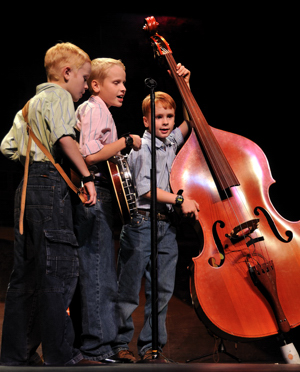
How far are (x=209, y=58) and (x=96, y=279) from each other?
2706 millimetres

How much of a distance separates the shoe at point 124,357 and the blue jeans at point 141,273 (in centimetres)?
8

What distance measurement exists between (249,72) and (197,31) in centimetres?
61

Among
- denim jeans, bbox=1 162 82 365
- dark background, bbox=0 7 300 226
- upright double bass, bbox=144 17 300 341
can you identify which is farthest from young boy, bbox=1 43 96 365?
dark background, bbox=0 7 300 226

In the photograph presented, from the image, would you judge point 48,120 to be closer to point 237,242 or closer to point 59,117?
point 59,117

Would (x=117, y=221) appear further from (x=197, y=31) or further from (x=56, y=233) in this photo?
(x=56, y=233)

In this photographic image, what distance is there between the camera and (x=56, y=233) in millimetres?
1901

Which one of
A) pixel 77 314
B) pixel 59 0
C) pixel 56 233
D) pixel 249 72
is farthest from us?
pixel 249 72

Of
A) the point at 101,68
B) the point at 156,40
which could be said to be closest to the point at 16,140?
the point at 101,68

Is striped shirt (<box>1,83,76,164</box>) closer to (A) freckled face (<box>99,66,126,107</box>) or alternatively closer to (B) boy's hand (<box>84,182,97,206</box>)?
(B) boy's hand (<box>84,182,97,206</box>)

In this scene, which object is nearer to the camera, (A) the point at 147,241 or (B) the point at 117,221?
(A) the point at 147,241

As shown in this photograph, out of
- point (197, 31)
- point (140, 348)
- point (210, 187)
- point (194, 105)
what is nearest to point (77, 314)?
point (140, 348)

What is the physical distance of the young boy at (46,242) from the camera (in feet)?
6.18

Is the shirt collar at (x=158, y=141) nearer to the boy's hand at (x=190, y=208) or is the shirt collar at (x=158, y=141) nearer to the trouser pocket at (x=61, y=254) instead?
the boy's hand at (x=190, y=208)

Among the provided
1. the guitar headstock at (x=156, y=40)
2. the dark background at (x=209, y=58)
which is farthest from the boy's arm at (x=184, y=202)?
the dark background at (x=209, y=58)
